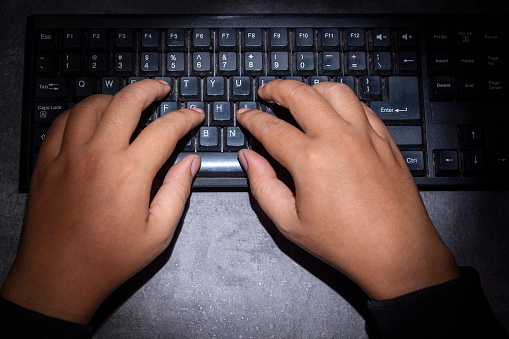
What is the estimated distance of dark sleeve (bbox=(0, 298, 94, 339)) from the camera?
1.71 ft

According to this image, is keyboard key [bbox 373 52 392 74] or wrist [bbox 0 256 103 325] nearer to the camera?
wrist [bbox 0 256 103 325]

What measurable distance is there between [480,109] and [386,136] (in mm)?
177

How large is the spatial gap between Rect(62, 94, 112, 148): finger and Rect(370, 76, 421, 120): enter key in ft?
1.49

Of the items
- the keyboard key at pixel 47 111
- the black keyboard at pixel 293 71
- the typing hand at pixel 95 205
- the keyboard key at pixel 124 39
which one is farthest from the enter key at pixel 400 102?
the keyboard key at pixel 47 111

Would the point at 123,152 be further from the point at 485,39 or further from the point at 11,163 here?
the point at 485,39

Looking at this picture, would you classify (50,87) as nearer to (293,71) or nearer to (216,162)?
(216,162)

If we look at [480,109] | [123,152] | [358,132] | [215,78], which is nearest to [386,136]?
[358,132]

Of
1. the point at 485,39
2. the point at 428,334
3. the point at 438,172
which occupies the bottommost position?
the point at 428,334

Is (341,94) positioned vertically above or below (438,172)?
above

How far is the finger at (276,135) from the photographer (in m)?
0.57

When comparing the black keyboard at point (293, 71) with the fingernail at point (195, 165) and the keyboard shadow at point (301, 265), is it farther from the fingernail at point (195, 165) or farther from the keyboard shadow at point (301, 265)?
the keyboard shadow at point (301, 265)

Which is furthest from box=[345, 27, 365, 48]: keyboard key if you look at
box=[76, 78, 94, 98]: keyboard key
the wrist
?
the wrist

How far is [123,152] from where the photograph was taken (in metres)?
0.58

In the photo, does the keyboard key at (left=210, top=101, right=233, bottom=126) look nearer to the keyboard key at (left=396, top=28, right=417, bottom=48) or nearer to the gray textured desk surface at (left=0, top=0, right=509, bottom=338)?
the gray textured desk surface at (left=0, top=0, right=509, bottom=338)
